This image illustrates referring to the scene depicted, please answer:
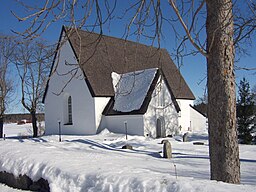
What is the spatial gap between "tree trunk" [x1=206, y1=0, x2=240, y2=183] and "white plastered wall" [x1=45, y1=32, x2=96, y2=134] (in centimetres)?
1875

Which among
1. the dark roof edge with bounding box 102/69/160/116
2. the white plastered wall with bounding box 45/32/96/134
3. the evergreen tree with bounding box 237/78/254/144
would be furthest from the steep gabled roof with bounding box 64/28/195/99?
the evergreen tree with bounding box 237/78/254/144

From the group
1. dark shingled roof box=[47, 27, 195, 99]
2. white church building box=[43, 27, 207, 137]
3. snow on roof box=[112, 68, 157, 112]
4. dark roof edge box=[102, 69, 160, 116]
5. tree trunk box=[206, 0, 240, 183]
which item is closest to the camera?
tree trunk box=[206, 0, 240, 183]

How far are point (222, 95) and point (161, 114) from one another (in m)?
19.1

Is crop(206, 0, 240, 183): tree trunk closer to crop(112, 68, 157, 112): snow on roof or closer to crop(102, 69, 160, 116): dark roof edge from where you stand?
crop(102, 69, 160, 116): dark roof edge

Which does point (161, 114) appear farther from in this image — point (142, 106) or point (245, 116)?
point (245, 116)

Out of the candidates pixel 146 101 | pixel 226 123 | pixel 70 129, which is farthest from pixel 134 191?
pixel 70 129

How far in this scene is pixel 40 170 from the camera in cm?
557

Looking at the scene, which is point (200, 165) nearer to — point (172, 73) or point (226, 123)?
point (226, 123)

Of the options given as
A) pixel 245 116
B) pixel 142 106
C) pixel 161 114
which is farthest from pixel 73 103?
pixel 245 116

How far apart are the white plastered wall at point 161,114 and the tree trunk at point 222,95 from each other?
17263 mm

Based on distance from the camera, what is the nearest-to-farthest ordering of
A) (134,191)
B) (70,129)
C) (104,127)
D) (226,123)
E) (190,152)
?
(134,191), (226,123), (190,152), (104,127), (70,129)

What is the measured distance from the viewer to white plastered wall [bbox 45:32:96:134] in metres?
23.9

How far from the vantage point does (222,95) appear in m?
4.14

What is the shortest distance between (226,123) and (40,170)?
379 centimetres
